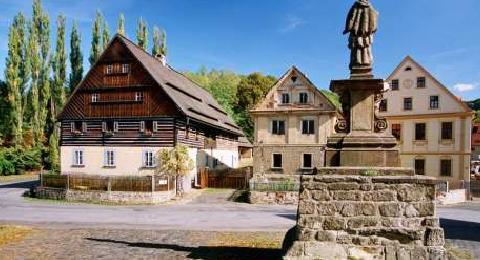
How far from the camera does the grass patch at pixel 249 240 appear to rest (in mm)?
12266

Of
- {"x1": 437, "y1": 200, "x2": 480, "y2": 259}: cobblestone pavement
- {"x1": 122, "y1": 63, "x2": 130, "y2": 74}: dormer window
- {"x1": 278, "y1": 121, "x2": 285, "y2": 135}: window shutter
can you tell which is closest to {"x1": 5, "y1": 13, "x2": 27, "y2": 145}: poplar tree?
{"x1": 122, "y1": 63, "x2": 130, "y2": 74}: dormer window

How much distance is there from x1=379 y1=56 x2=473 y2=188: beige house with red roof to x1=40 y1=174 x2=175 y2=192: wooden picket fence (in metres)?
20.7

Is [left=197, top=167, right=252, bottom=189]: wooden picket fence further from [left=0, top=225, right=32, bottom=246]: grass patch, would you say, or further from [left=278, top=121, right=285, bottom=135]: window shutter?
[left=0, top=225, right=32, bottom=246]: grass patch

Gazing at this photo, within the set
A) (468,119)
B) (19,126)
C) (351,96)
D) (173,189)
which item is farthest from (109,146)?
(468,119)

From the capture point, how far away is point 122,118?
1232 inches

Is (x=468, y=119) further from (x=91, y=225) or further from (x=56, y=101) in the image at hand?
(x=56, y=101)

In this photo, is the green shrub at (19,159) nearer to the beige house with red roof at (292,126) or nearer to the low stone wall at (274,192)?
the beige house with red roof at (292,126)

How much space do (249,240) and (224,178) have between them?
19.1 meters

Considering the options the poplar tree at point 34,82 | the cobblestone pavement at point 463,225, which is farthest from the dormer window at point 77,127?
the cobblestone pavement at point 463,225

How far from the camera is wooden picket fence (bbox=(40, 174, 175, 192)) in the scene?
2562 cm

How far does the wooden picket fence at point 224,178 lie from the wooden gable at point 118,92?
608 centimetres

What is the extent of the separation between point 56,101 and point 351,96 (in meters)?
49.9

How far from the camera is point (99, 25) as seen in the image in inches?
2154

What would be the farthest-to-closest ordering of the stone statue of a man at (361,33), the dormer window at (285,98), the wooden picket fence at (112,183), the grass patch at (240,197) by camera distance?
the dormer window at (285,98)
the grass patch at (240,197)
the wooden picket fence at (112,183)
the stone statue of a man at (361,33)
